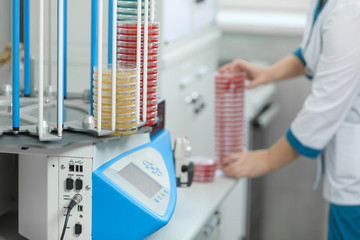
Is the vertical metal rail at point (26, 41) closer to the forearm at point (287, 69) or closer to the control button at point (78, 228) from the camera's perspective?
the control button at point (78, 228)

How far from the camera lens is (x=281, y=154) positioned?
2.06 meters

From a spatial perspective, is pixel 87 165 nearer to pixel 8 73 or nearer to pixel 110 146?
pixel 110 146

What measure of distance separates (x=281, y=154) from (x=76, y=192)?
0.89 metres

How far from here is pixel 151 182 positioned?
1489 mm

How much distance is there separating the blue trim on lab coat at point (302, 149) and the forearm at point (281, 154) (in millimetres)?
44

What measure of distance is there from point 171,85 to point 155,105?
31.1 inches

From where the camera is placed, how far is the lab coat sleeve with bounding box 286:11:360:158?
1.77 meters

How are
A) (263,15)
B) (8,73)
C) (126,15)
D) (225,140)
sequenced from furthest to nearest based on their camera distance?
(263,15) → (225,140) → (8,73) → (126,15)

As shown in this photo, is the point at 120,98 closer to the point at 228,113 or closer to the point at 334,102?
the point at 334,102

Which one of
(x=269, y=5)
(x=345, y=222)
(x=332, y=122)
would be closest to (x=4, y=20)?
(x=332, y=122)

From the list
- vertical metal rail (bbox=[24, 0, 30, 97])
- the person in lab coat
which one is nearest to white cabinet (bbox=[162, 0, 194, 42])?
the person in lab coat

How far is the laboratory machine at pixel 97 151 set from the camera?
1321 mm

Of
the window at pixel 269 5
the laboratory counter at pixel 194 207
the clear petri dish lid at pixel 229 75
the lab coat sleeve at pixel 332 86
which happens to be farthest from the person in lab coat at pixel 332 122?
the window at pixel 269 5

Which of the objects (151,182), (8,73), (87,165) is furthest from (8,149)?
(8,73)
